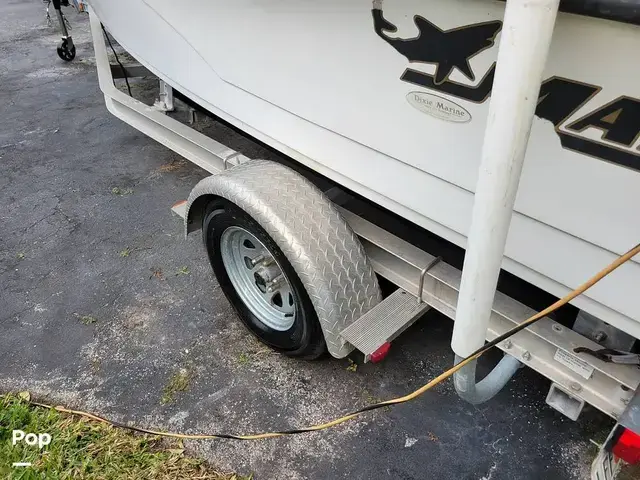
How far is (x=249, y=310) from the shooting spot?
229 centimetres

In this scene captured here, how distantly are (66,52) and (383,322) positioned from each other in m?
5.22

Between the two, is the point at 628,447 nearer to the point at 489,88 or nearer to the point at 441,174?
the point at 441,174

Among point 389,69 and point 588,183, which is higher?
point 389,69

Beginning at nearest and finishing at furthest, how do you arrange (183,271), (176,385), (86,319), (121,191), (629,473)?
1. (629,473)
2. (176,385)
3. (86,319)
4. (183,271)
5. (121,191)

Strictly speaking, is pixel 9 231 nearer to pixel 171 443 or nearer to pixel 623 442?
pixel 171 443

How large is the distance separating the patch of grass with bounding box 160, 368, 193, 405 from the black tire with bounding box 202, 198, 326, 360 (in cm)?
32

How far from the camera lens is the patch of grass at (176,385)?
6.95 feet

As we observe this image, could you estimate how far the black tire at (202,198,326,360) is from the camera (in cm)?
193

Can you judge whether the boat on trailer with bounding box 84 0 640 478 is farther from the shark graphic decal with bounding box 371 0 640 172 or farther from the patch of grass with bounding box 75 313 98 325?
the patch of grass with bounding box 75 313 98 325

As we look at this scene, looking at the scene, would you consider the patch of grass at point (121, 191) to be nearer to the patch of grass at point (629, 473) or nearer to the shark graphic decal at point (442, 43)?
the shark graphic decal at point (442, 43)

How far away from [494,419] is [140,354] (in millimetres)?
1486

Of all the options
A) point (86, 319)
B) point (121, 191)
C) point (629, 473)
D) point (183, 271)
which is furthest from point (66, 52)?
point (629, 473)

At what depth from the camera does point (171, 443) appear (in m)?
1.96

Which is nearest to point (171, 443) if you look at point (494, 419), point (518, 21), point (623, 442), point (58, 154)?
point (494, 419)
